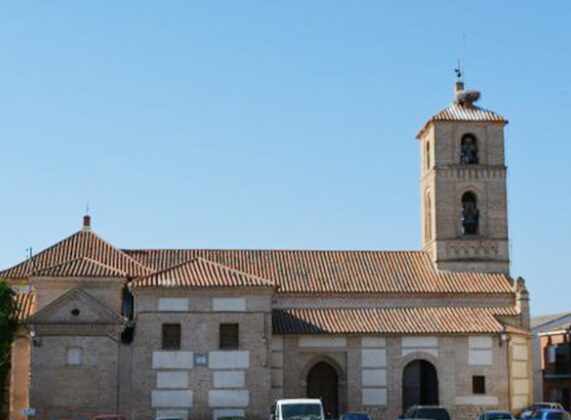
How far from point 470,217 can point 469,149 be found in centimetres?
364

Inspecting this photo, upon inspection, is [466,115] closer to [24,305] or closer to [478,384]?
[478,384]

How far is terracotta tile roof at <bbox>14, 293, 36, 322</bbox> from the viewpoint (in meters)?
42.4

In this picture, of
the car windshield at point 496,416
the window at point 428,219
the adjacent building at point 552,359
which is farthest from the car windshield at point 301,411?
the adjacent building at point 552,359

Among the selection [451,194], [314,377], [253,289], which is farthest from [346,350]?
[451,194]

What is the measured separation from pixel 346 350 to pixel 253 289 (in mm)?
5718

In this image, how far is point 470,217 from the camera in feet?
169

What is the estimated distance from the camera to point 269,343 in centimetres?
4291

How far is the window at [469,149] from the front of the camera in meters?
52.0

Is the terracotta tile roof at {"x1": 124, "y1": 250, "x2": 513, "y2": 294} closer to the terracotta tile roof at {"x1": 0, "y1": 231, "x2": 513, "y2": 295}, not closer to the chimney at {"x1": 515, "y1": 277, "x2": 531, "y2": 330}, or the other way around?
the terracotta tile roof at {"x1": 0, "y1": 231, "x2": 513, "y2": 295}

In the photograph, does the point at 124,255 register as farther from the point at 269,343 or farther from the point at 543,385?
the point at 543,385

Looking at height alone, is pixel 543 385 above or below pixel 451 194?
below

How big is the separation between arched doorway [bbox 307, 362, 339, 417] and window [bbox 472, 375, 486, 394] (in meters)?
6.34

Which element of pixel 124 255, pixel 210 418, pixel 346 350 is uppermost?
pixel 124 255

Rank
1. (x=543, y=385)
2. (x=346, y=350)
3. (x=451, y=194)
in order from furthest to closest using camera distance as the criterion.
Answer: (x=543, y=385) < (x=451, y=194) < (x=346, y=350)
